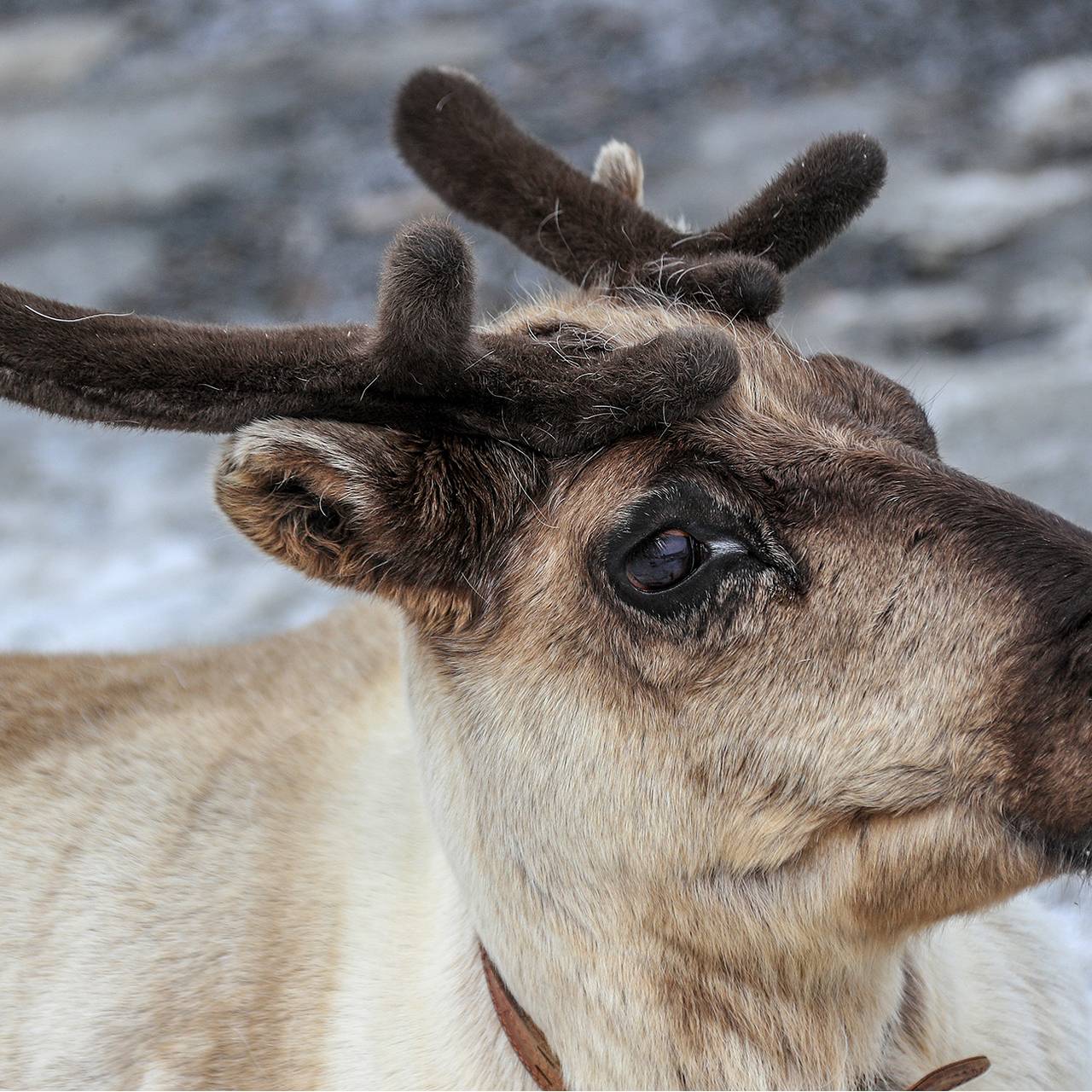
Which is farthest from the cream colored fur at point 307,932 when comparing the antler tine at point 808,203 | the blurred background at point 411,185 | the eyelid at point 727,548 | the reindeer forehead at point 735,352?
the blurred background at point 411,185

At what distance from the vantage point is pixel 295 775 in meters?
3.41

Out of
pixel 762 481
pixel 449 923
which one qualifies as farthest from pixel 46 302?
pixel 449 923

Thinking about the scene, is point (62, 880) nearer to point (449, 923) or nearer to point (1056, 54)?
point (449, 923)

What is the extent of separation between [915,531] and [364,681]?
1836 millimetres

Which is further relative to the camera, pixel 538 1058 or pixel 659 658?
pixel 538 1058

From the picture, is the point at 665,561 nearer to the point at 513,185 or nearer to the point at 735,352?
the point at 735,352

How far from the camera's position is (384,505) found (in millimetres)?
2314

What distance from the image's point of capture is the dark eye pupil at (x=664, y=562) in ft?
7.65

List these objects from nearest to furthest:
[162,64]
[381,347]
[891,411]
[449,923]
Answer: [381,347] < [891,411] < [449,923] < [162,64]

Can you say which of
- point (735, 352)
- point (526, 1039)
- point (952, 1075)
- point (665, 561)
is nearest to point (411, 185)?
point (735, 352)

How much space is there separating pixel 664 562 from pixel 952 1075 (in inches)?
44.0

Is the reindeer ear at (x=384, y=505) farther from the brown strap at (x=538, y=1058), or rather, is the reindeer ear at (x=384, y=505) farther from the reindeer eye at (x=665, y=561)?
the brown strap at (x=538, y=1058)

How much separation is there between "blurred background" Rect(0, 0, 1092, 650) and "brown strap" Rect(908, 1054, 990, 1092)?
3041mm

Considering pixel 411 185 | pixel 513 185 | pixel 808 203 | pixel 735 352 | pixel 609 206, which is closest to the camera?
pixel 735 352
